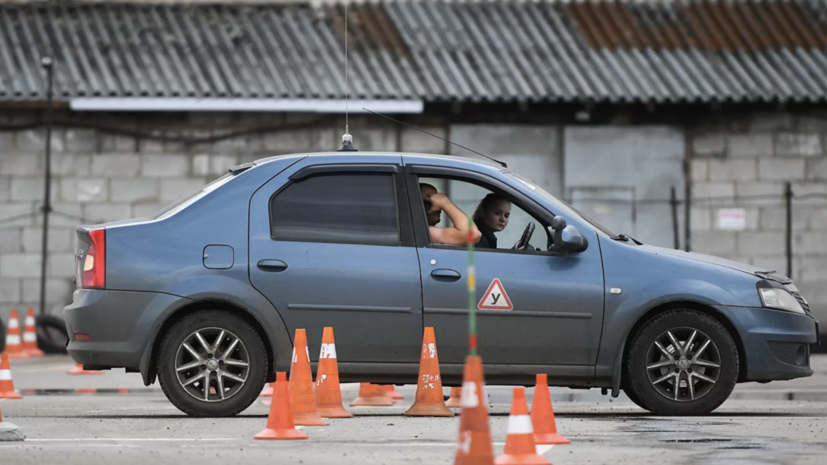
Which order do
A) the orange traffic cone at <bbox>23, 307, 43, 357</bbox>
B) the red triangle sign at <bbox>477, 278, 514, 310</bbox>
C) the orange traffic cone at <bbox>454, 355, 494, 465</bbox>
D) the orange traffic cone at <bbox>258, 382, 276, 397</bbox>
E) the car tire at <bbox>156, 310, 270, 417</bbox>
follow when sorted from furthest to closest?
the orange traffic cone at <bbox>23, 307, 43, 357</bbox> < the orange traffic cone at <bbox>258, 382, 276, 397</bbox> < the red triangle sign at <bbox>477, 278, 514, 310</bbox> < the car tire at <bbox>156, 310, 270, 417</bbox> < the orange traffic cone at <bbox>454, 355, 494, 465</bbox>

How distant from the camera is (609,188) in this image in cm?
2088

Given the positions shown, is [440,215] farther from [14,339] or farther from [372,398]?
[14,339]

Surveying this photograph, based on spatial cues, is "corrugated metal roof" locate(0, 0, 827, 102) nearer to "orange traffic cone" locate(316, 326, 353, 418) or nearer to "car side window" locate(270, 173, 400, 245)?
"car side window" locate(270, 173, 400, 245)

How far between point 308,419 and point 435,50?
12.5m

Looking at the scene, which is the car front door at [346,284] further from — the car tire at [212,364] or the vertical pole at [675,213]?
the vertical pole at [675,213]

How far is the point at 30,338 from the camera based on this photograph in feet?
62.8

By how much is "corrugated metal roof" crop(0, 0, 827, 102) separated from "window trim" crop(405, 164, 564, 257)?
9881 millimetres

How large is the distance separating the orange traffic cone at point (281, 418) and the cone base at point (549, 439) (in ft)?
4.13

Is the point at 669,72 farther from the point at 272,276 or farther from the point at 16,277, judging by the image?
the point at 272,276

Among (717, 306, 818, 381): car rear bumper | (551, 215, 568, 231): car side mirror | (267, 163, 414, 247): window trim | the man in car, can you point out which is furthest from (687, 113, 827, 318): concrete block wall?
(267, 163, 414, 247): window trim

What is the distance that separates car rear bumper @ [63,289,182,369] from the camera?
9797 mm

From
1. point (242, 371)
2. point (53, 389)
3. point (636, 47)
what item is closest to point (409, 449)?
point (242, 371)

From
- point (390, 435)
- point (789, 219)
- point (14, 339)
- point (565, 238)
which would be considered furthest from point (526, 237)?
point (789, 219)

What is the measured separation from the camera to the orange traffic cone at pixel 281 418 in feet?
27.8
